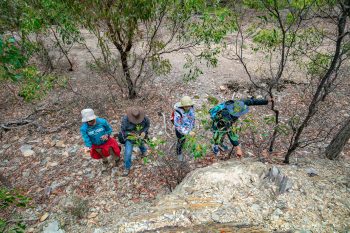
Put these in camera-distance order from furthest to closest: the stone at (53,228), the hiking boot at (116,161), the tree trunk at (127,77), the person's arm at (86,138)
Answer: the tree trunk at (127,77) → the hiking boot at (116,161) → the person's arm at (86,138) → the stone at (53,228)

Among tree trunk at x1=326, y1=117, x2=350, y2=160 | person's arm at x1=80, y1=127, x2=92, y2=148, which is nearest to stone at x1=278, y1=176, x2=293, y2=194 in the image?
tree trunk at x1=326, y1=117, x2=350, y2=160

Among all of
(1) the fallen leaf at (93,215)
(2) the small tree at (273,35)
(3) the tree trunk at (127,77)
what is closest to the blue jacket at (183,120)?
(2) the small tree at (273,35)

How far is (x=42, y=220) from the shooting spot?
14.9 feet

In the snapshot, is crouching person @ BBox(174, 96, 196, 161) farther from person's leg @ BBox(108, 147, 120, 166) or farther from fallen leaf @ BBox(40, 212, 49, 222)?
fallen leaf @ BBox(40, 212, 49, 222)

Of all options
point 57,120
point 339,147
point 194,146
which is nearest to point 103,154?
point 194,146

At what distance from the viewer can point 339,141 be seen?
5.00 metres

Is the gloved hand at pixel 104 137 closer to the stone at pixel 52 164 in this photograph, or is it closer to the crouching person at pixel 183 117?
the crouching person at pixel 183 117

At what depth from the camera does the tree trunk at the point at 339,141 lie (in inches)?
189

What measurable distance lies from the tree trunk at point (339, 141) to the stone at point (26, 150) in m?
6.43

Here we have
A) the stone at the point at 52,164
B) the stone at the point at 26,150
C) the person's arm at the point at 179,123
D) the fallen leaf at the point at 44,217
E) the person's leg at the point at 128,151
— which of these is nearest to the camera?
the fallen leaf at the point at 44,217

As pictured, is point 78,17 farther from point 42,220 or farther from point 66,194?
point 42,220

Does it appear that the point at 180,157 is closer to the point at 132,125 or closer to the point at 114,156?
the point at 132,125

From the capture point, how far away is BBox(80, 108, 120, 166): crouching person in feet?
15.2

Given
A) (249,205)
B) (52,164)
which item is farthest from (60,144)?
(249,205)
